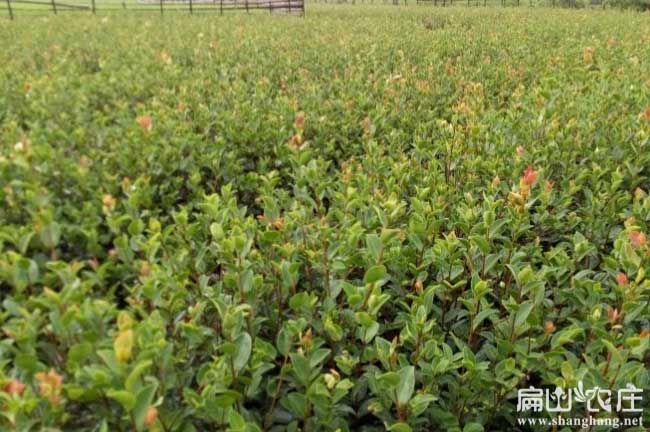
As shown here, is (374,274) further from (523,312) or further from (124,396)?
(124,396)

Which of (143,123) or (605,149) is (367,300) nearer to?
(143,123)

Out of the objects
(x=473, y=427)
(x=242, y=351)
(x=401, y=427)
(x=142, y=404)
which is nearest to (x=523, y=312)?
(x=473, y=427)

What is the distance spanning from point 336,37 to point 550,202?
20.4 ft

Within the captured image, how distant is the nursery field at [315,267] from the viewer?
1.41 metres

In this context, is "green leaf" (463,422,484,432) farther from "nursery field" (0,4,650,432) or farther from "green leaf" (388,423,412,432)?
"green leaf" (388,423,412,432)

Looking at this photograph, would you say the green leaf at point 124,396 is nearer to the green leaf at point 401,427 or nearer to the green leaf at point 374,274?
the green leaf at point 401,427

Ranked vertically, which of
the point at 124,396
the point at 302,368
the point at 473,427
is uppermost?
the point at 124,396

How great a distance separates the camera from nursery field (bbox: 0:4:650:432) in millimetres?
1412

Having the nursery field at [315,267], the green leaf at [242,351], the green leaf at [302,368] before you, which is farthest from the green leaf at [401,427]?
the green leaf at [242,351]

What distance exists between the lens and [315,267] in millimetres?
1850

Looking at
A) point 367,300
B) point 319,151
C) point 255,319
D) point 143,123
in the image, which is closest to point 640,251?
point 367,300

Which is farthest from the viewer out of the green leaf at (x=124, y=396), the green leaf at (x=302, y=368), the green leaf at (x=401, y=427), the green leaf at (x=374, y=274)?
the green leaf at (x=374, y=274)

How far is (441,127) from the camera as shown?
11.3 feet

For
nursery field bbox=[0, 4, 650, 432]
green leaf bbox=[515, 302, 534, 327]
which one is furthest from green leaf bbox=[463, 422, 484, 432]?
green leaf bbox=[515, 302, 534, 327]
